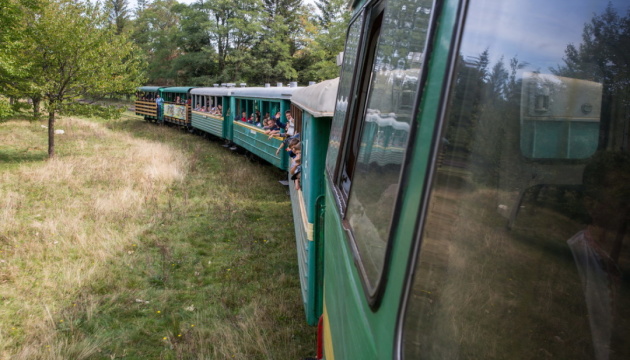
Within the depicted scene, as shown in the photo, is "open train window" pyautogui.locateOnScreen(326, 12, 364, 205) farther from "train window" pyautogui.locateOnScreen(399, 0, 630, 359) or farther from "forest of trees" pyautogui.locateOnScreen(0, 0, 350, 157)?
"forest of trees" pyautogui.locateOnScreen(0, 0, 350, 157)

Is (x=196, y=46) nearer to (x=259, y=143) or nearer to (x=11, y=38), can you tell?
(x=11, y=38)

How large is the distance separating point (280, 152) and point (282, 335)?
279 inches

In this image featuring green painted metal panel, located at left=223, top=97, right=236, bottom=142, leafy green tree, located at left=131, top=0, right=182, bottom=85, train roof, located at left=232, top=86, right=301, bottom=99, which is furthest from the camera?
leafy green tree, located at left=131, top=0, right=182, bottom=85

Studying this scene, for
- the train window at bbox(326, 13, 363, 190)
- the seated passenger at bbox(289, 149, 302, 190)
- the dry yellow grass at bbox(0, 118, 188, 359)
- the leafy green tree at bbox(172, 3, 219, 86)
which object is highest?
the leafy green tree at bbox(172, 3, 219, 86)

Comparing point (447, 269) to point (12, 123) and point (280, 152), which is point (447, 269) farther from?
point (12, 123)

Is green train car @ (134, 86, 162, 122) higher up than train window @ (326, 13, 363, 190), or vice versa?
train window @ (326, 13, 363, 190)

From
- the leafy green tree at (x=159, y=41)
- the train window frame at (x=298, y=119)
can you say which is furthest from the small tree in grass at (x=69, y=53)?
the leafy green tree at (x=159, y=41)

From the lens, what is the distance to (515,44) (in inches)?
35.6

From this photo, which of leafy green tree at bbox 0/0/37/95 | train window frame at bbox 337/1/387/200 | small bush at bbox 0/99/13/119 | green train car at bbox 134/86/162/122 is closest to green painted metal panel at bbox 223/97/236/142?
leafy green tree at bbox 0/0/37/95

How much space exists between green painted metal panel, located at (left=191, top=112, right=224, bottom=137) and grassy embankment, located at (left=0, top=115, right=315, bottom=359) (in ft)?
17.9

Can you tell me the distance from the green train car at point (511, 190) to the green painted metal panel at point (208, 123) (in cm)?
1789

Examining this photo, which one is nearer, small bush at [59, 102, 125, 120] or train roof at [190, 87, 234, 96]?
small bush at [59, 102, 125, 120]

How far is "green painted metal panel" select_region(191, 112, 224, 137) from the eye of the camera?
18766mm

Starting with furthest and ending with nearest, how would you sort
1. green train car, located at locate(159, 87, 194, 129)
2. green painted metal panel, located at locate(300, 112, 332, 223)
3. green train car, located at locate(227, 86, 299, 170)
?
green train car, located at locate(159, 87, 194, 129), green train car, located at locate(227, 86, 299, 170), green painted metal panel, located at locate(300, 112, 332, 223)
